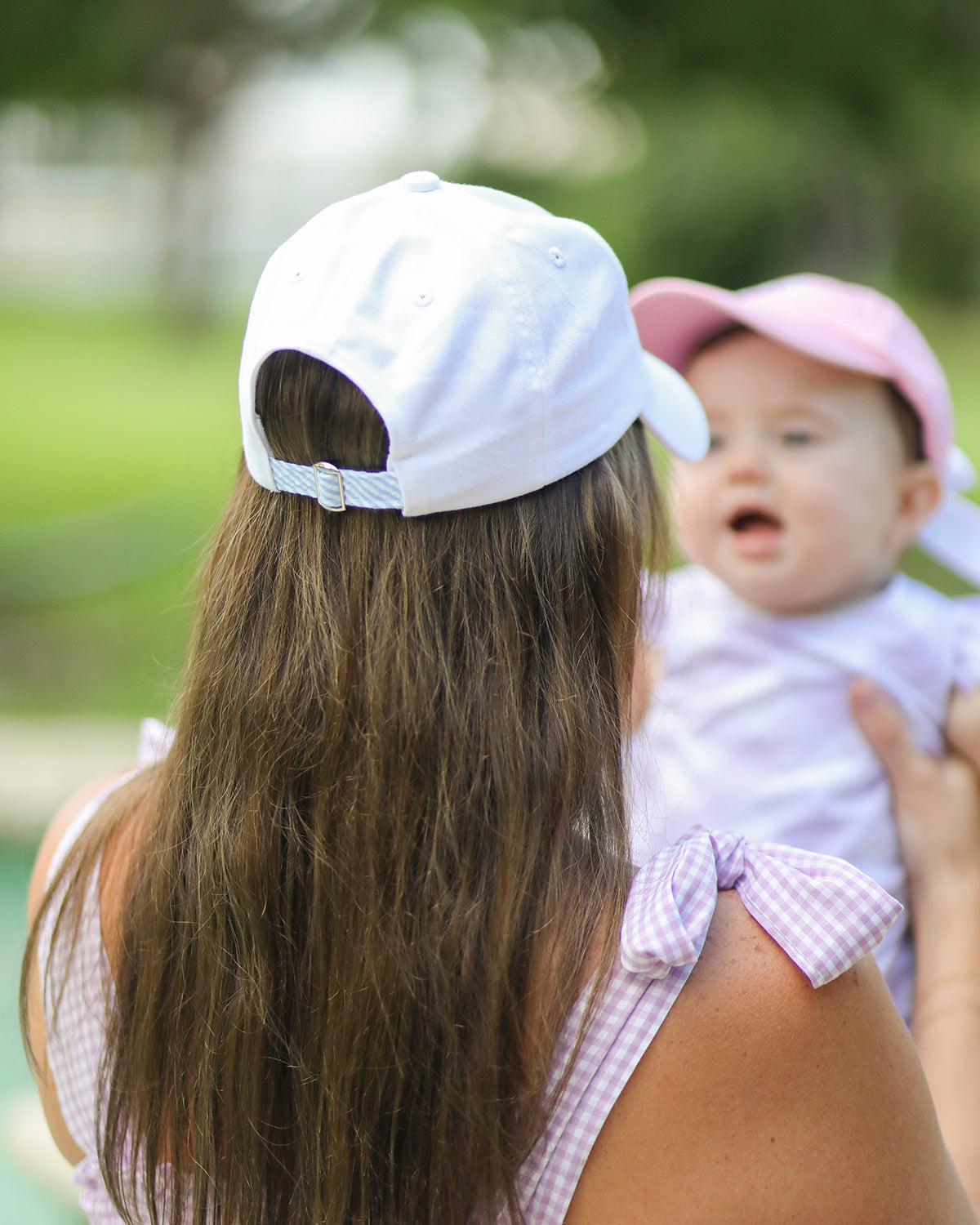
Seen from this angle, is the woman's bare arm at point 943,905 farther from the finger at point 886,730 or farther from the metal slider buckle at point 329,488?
the metal slider buckle at point 329,488

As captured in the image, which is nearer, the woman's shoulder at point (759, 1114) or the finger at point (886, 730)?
the woman's shoulder at point (759, 1114)

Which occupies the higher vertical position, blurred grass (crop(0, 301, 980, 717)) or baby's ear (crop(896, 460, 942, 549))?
blurred grass (crop(0, 301, 980, 717))

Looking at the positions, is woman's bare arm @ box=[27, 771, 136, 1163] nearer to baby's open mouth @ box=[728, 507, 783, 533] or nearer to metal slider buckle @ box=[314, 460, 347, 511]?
metal slider buckle @ box=[314, 460, 347, 511]

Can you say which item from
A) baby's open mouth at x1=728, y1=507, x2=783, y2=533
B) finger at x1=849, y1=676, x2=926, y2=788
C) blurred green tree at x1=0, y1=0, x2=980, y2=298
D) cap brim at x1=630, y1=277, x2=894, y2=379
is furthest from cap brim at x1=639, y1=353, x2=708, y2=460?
blurred green tree at x1=0, y1=0, x2=980, y2=298

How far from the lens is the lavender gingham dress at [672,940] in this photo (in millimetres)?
1004

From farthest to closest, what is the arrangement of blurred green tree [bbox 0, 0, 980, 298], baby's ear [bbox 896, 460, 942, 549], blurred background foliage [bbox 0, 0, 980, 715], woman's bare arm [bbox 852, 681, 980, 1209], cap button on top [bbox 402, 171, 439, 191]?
blurred background foliage [bbox 0, 0, 980, 715] → blurred green tree [bbox 0, 0, 980, 298] → baby's ear [bbox 896, 460, 942, 549] → woman's bare arm [bbox 852, 681, 980, 1209] → cap button on top [bbox 402, 171, 439, 191]

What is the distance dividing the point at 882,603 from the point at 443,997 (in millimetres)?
1141

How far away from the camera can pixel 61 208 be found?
27.2 meters

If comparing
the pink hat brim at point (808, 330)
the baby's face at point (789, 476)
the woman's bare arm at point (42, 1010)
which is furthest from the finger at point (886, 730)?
the woman's bare arm at point (42, 1010)

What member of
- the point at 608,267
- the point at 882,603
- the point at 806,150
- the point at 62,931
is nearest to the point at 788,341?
the point at 882,603

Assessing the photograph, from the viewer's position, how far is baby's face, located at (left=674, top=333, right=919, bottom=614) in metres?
1.86

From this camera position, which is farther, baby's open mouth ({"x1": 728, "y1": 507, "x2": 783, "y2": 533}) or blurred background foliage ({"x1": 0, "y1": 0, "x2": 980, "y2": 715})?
blurred background foliage ({"x1": 0, "y1": 0, "x2": 980, "y2": 715})

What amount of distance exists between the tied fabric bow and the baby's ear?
102 cm

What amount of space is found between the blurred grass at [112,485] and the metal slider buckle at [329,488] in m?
0.26
